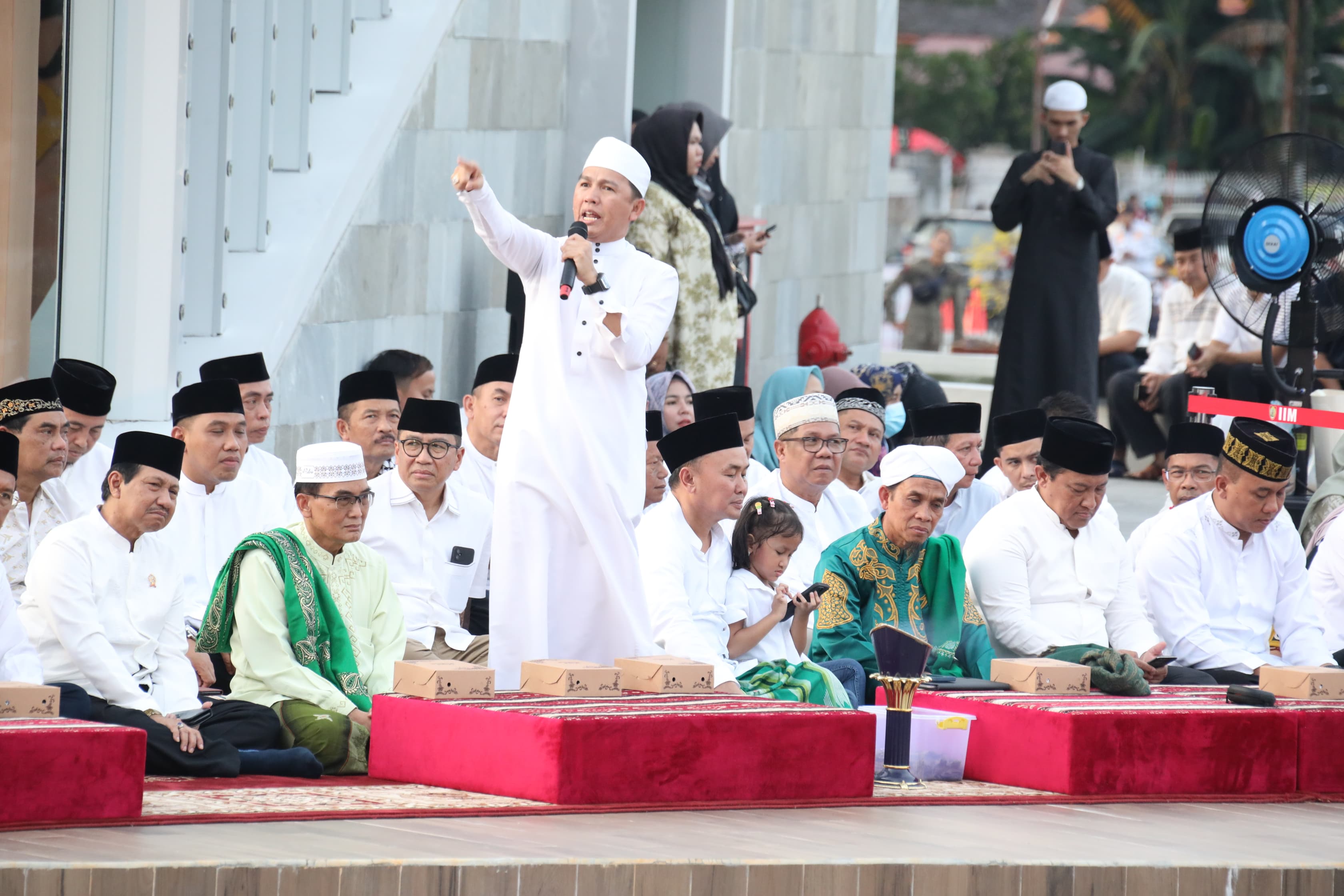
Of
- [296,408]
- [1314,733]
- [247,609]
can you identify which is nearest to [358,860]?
[247,609]

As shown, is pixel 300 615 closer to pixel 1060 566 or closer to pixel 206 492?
pixel 206 492

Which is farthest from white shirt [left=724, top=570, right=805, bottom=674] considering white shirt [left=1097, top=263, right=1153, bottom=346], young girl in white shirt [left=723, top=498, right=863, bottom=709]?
white shirt [left=1097, top=263, right=1153, bottom=346]

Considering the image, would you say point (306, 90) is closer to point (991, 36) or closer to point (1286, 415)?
point (1286, 415)

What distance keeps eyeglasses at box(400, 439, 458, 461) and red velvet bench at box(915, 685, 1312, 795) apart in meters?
1.68

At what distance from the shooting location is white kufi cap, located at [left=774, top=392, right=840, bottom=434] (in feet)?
22.0

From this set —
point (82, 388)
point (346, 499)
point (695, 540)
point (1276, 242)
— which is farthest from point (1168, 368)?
point (82, 388)

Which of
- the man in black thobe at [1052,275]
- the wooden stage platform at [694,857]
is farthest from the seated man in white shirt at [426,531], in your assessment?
the man in black thobe at [1052,275]

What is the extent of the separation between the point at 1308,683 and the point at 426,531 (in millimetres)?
2640

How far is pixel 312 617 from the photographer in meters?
5.47

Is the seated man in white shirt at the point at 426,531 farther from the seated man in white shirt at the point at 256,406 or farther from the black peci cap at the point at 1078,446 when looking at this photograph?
the black peci cap at the point at 1078,446

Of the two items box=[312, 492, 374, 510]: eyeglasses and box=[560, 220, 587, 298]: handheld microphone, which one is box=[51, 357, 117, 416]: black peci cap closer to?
box=[312, 492, 374, 510]: eyeglasses

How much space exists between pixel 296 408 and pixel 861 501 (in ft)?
7.21

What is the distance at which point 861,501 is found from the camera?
23.6 ft

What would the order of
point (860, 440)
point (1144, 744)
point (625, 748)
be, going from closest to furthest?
point (625, 748), point (1144, 744), point (860, 440)
